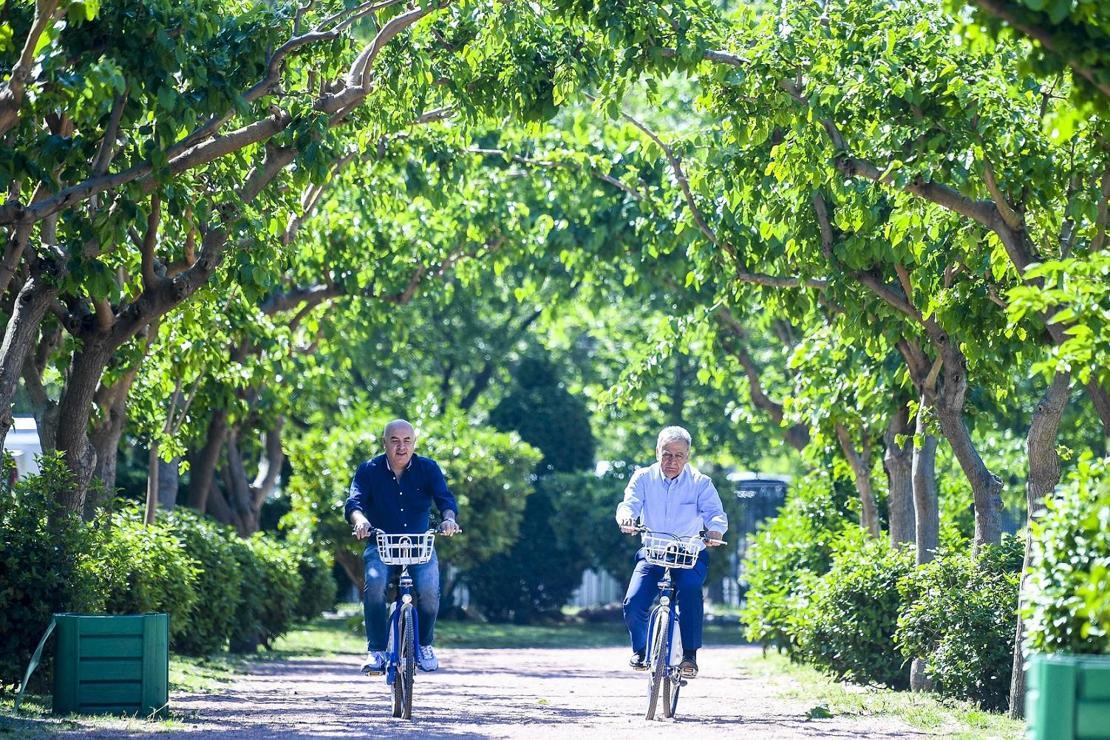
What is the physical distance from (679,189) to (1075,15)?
24.4 feet

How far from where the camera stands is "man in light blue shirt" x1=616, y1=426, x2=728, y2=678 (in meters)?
10.4

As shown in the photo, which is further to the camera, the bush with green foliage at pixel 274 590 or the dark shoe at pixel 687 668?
the bush with green foliage at pixel 274 590

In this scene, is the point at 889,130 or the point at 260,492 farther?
the point at 260,492

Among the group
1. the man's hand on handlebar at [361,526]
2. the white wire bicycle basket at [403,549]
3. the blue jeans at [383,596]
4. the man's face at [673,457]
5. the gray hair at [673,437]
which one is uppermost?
the gray hair at [673,437]

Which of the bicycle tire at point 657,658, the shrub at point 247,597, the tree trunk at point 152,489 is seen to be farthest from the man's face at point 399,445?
the shrub at point 247,597

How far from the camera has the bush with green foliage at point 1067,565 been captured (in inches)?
278

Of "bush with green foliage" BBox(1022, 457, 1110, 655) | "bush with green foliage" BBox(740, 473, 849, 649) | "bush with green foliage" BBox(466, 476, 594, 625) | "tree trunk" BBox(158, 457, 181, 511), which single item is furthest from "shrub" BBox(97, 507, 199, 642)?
"bush with green foliage" BBox(466, 476, 594, 625)

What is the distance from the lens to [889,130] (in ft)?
30.6

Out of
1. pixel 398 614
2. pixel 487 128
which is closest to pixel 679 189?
pixel 487 128

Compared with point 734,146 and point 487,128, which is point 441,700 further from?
point 487,128

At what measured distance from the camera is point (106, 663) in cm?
976

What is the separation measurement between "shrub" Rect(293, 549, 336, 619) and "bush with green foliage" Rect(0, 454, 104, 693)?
398 inches

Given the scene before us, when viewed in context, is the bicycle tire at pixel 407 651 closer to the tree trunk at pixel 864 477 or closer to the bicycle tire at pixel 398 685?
the bicycle tire at pixel 398 685

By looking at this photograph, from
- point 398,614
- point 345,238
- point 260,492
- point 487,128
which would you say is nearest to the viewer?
point 398,614
